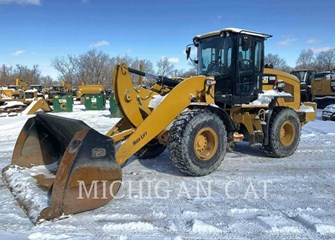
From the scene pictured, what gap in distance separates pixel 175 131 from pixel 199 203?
131 centimetres

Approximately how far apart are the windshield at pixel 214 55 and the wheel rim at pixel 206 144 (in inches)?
59.1

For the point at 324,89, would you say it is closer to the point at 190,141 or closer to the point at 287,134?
the point at 287,134

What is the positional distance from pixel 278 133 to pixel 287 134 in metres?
0.53

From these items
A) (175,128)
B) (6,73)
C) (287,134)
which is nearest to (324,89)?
(287,134)

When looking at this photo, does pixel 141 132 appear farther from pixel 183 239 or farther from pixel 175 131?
pixel 183 239

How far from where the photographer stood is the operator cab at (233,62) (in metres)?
6.36

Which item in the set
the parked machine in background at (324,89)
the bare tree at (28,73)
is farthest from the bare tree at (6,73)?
the parked machine in background at (324,89)

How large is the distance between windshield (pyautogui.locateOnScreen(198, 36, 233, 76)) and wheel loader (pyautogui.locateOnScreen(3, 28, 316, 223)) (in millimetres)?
20

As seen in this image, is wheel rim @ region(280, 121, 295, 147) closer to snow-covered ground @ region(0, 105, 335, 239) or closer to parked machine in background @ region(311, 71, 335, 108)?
snow-covered ground @ region(0, 105, 335, 239)

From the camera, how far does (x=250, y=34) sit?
653 cm

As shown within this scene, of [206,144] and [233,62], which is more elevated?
[233,62]

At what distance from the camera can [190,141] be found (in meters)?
5.31

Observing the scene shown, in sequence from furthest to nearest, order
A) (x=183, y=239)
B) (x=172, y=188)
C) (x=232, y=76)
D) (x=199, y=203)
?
1. (x=232, y=76)
2. (x=172, y=188)
3. (x=199, y=203)
4. (x=183, y=239)

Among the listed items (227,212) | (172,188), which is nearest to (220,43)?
(172,188)
